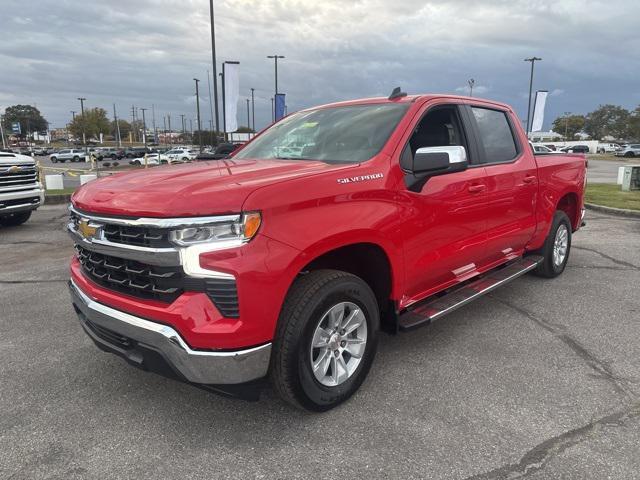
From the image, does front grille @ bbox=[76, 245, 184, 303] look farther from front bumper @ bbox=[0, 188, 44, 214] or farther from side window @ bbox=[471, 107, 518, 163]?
front bumper @ bbox=[0, 188, 44, 214]

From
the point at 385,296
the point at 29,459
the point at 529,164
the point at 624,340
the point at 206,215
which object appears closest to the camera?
the point at 206,215

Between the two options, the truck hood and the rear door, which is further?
the rear door

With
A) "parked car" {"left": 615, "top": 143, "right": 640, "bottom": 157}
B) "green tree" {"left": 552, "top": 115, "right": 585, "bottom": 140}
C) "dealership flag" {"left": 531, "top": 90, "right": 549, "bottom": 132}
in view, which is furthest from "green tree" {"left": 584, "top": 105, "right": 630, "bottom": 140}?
"dealership flag" {"left": 531, "top": 90, "right": 549, "bottom": 132}

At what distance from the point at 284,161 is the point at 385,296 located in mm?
1183

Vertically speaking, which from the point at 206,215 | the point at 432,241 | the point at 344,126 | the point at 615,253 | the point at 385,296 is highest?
the point at 344,126

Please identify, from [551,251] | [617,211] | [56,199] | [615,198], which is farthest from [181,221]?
[615,198]

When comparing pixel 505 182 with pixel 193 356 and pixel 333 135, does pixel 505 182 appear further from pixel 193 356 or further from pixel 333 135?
pixel 193 356

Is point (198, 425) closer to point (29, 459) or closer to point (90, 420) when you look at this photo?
point (90, 420)

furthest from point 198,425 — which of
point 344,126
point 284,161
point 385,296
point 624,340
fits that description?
point 624,340

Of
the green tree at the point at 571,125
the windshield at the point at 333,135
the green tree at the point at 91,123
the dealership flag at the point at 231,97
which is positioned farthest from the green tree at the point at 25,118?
the windshield at the point at 333,135

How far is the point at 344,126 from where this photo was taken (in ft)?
12.5

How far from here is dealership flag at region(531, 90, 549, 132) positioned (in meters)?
34.3

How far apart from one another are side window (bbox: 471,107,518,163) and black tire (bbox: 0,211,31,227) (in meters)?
9.15

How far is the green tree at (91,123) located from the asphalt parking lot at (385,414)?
103364mm
